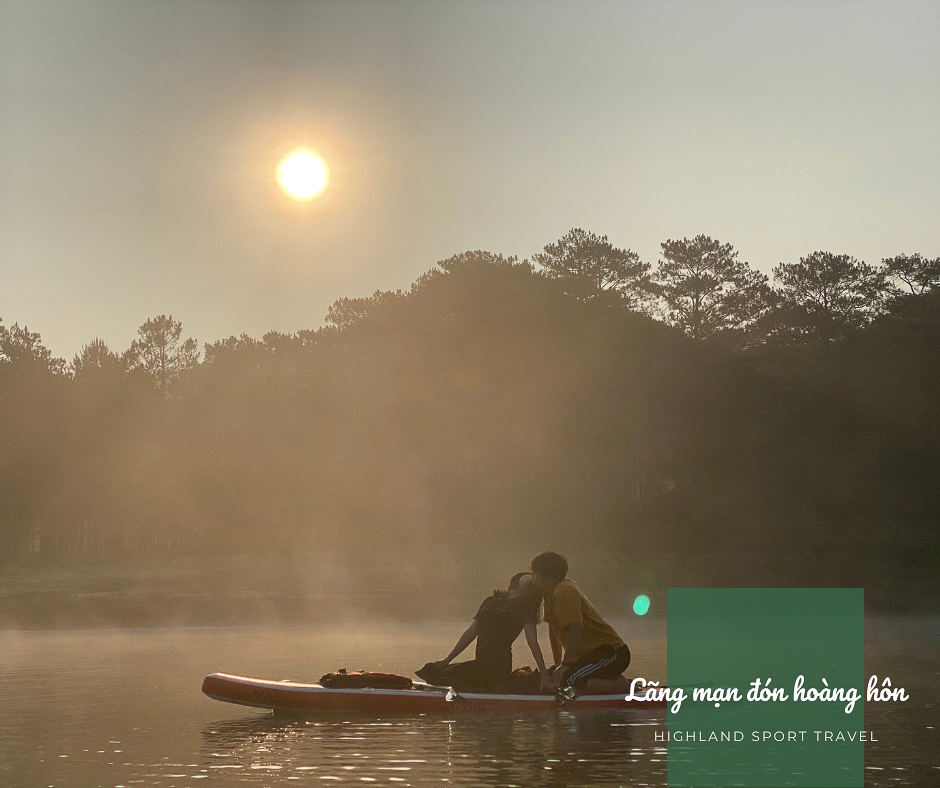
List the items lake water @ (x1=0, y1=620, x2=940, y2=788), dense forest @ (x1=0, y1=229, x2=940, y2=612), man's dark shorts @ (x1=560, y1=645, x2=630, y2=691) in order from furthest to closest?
dense forest @ (x1=0, y1=229, x2=940, y2=612) → man's dark shorts @ (x1=560, y1=645, x2=630, y2=691) → lake water @ (x1=0, y1=620, x2=940, y2=788)

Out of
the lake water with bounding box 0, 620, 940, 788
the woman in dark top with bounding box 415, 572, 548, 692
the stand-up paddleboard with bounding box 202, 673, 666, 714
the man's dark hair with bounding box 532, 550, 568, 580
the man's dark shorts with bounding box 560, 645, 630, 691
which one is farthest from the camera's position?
the woman in dark top with bounding box 415, 572, 548, 692

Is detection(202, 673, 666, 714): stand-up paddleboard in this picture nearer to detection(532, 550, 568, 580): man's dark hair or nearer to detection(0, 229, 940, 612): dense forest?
detection(532, 550, 568, 580): man's dark hair

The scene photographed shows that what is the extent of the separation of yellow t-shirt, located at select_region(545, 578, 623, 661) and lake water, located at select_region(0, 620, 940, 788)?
2.76 ft

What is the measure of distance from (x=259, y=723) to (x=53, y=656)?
12131 mm

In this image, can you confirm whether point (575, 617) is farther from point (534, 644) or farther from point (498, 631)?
point (498, 631)

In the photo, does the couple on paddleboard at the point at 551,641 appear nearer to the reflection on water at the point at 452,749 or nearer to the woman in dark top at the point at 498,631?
the woman in dark top at the point at 498,631

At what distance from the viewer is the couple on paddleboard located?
13.3 m

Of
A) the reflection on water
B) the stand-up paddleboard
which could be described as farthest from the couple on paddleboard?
the reflection on water

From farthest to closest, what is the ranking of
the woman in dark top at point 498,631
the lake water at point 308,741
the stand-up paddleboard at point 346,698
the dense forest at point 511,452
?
1. the dense forest at point 511,452
2. the woman in dark top at point 498,631
3. the stand-up paddleboard at point 346,698
4. the lake water at point 308,741

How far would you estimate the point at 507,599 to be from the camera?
14031mm

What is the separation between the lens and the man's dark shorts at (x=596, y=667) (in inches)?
534

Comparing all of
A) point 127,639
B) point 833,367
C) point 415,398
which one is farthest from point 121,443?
point 833,367

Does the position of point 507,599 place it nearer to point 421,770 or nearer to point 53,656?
point 421,770

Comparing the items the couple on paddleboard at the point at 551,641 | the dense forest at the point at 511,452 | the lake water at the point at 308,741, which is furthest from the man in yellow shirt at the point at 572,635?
the dense forest at the point at 511,452
